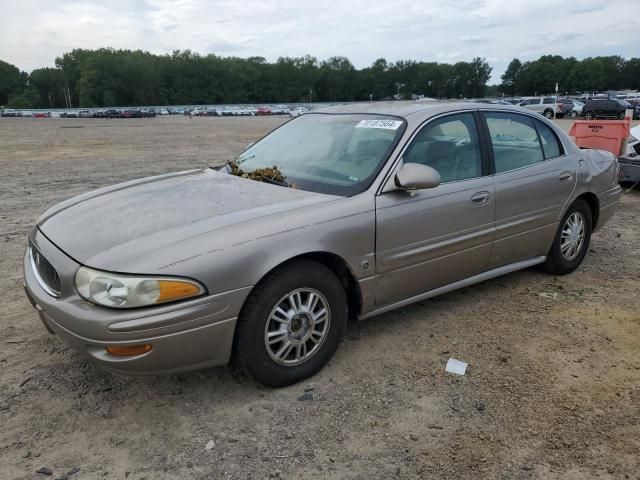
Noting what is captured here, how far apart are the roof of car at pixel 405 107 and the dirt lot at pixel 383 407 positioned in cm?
153

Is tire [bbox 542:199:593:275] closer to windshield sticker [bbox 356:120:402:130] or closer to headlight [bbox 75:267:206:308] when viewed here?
windshield sticker [bbox 356:120:402:130]

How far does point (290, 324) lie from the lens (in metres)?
2.89

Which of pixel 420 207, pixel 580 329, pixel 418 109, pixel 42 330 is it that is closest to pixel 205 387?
pixel 42 330

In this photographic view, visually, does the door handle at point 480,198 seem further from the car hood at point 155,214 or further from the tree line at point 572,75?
the tree line at point 572,75

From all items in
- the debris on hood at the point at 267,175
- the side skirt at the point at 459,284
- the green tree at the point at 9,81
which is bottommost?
the side skirt at the point at 459,284

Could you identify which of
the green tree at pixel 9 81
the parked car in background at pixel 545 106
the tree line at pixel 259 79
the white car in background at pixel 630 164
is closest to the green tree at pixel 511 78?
the tree line at pixel 259 79

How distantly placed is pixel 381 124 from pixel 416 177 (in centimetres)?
66

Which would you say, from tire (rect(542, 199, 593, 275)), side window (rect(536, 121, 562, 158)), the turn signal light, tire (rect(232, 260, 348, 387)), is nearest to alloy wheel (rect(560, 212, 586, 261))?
tire (rect(542, 199, 593, 275))

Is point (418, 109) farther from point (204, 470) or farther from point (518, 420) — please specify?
point (204, 470)

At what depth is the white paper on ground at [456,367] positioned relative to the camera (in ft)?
10.5

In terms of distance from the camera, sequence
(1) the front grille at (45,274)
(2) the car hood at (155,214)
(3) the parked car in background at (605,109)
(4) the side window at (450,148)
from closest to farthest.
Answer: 1. (2) the car hood at (155,214)
2. (1) the front grille at (45,274)
3. (4) the side window at (450,148)
4. (3) the parked car in background at (605,109)

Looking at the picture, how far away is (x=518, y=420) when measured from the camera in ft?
8.98

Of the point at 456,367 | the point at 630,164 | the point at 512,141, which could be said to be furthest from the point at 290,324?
the point at 630,164

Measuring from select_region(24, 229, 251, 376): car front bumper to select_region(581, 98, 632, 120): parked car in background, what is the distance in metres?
37.6
